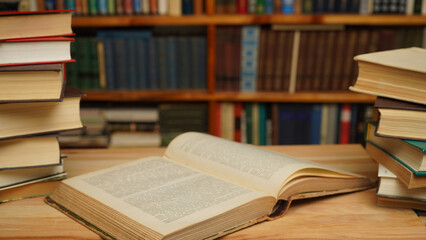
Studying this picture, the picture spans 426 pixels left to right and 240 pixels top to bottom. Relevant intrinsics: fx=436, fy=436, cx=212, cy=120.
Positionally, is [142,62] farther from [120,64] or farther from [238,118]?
[238,118]

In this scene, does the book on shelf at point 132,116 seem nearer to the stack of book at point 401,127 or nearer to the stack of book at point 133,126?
the stack of book at point 133,126

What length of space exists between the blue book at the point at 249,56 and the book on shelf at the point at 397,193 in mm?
1216

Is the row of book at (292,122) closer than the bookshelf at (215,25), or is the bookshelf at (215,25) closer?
the bookshelf at (215,25)

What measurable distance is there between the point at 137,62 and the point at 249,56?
501mm

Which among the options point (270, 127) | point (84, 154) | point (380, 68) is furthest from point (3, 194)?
point (270, 127)

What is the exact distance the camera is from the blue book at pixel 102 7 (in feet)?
6.29

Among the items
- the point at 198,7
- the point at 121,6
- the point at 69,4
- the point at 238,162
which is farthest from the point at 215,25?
the point at 238,162

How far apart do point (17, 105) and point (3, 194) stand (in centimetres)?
16

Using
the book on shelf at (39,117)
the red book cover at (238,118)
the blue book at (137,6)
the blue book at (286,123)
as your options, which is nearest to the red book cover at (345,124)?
the blue book at (286,123)

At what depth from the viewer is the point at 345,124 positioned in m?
2.01

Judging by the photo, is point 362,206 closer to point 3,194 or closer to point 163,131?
point 3,194

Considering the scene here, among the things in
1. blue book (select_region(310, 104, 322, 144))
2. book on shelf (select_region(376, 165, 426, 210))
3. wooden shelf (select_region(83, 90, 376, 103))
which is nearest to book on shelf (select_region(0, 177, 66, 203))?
book on shelf (select_region(376, 165, 426, 210))

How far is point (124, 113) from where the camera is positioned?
202cm

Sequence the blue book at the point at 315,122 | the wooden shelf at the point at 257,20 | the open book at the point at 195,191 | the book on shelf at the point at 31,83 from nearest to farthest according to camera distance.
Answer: the open book at the point at 195,191 < the book on shelf at the point at 31,83 < the wooden shelf at the point at 257,20 < the blue book at the point at 315,122
